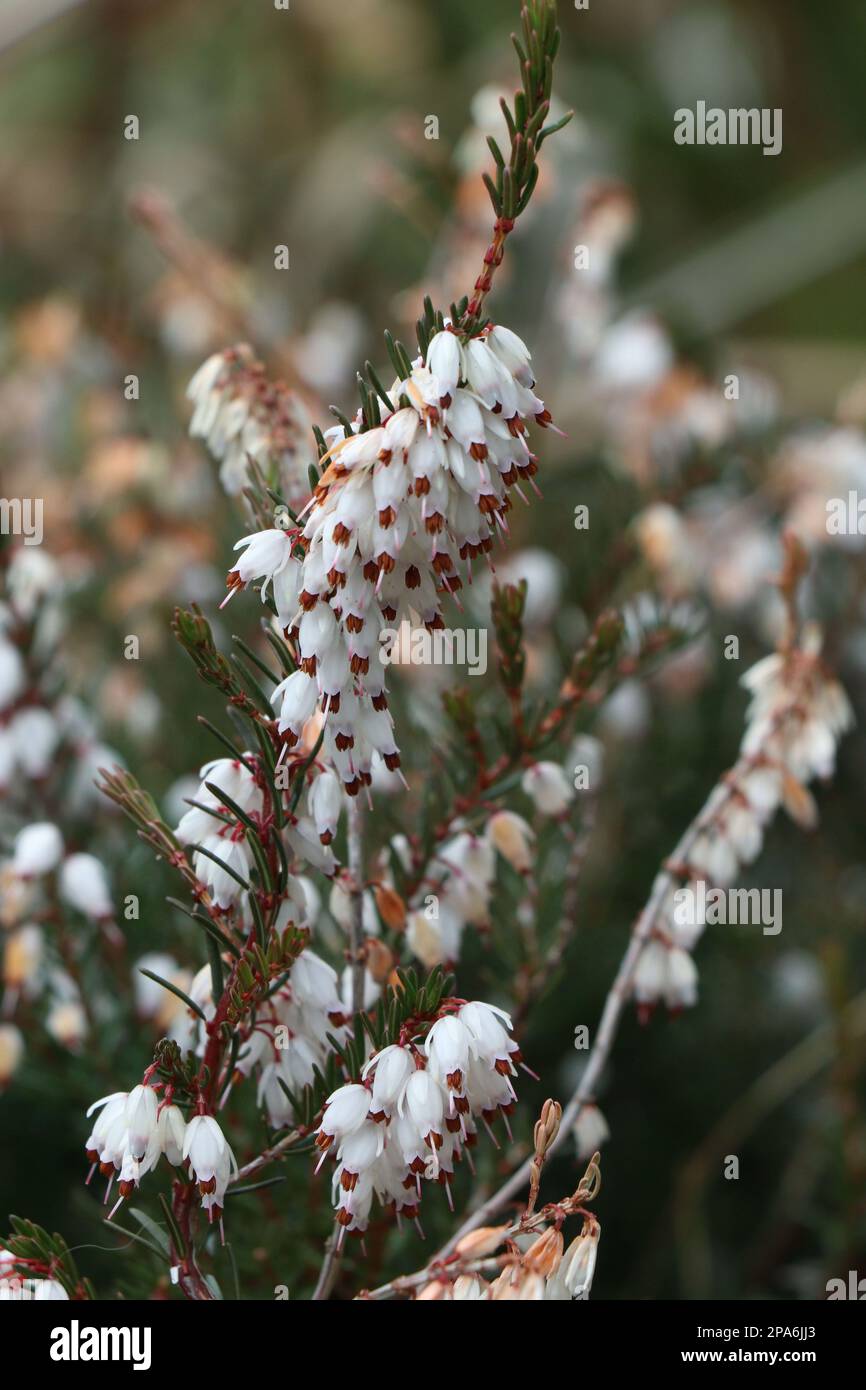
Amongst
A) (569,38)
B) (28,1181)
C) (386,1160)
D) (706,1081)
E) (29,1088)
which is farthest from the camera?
(569,38)

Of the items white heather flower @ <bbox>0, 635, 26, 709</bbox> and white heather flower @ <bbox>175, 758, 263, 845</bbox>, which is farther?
white heather flower @ <bbox>0, 635, 26, 709</bbox>

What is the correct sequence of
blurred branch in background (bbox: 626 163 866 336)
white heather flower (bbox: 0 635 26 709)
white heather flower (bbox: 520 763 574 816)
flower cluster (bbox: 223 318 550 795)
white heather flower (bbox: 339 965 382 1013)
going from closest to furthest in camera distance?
flower cluster (bbox: 223 318 550 795) → white heather flower (bbox: 339 965 382 1013) → white heather flower (bbox: 520 763 574 816) → white heather flower (bbox: 0 635 26 709) → blurred branch in background (bbox: 626 163 866 336)

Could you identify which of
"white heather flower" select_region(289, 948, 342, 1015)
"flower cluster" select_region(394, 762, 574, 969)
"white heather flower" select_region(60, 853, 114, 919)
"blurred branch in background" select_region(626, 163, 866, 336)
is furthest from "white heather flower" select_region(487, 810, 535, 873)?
"blurred branch in background" select_region(626, 163, 866, 336)

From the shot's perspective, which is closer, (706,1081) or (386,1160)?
(386,1160)

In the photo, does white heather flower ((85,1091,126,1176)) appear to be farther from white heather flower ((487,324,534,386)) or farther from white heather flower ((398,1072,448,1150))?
white heather flower ((487,324,534,386))

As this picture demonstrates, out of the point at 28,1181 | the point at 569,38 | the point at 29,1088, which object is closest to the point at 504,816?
the point at 29,1088
